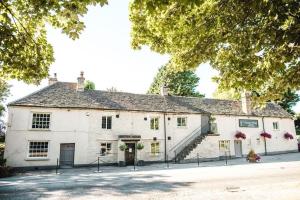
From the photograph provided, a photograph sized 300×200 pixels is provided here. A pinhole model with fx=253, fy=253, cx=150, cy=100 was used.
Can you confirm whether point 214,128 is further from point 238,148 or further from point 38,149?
point 38,149

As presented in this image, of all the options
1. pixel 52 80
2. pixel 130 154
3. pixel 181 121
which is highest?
pixel 52 80

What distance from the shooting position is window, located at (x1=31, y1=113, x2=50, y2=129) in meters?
25.1

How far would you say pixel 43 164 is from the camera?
24438mm

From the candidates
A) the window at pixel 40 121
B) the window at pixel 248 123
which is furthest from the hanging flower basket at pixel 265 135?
the window at pixel 40 121

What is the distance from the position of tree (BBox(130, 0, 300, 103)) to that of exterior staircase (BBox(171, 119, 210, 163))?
64.7 feet

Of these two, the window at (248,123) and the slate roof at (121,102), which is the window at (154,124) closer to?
the slate roof at (121,102)

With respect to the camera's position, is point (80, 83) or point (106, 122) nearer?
point (106, 122)

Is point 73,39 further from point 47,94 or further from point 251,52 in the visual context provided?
point 47,94

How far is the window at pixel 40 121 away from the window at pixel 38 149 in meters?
1.57

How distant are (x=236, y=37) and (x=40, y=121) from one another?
2187 centimetres

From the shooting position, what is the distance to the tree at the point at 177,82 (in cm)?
5208

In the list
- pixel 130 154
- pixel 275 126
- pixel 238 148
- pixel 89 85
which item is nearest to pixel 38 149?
pixel 130 154

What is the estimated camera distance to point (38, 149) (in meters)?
24.8

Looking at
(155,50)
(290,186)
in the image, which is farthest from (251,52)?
(290,186)
